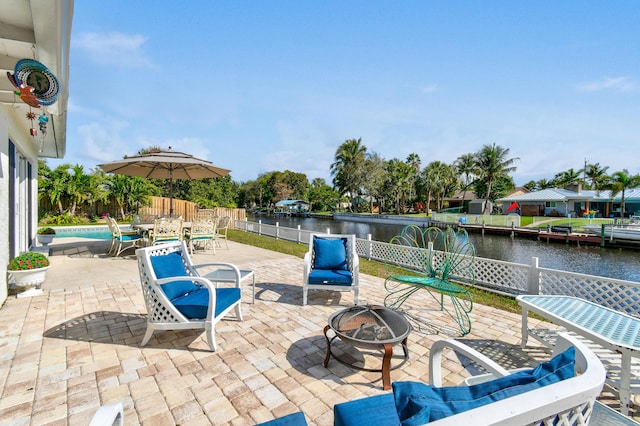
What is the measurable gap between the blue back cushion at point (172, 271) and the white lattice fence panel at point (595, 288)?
211 inches

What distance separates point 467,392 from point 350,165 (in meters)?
40.2

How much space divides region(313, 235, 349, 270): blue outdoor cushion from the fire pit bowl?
5.27 ft

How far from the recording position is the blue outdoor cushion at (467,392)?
2.97ft

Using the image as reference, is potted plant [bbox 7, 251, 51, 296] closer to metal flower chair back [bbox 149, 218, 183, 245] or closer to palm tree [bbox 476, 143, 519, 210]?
metal flower chair back [bbox 149, 218, 183, 245]

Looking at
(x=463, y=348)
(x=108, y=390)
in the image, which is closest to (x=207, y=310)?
(x=108, y=390)

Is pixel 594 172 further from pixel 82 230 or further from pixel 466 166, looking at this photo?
pixel 82 230

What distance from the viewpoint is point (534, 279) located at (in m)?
5.04

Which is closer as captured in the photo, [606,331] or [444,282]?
[606,331]

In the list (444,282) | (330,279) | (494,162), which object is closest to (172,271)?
(330,279)

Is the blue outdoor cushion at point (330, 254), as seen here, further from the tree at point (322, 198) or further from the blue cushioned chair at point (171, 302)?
the tree at point (322, 198)

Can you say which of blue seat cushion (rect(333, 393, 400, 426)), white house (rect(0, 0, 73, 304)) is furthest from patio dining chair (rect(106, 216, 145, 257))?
blue seat cushion (rect(333, 393, 400, 426))

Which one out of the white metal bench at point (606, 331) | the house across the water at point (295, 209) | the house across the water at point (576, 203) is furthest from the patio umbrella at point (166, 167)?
the house across the water at point (295, 209)

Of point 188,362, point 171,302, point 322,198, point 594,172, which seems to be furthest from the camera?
point 322,198

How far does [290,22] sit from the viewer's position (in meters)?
7.16
